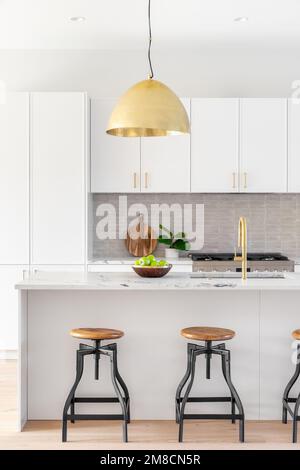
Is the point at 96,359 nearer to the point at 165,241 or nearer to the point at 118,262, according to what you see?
the point at 118,262

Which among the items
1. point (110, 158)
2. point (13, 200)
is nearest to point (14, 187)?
point (13, 200)

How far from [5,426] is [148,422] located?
0.86 metres

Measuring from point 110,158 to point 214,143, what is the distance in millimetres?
974

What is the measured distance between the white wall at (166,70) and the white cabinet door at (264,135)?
429 mm

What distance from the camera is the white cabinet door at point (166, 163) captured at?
5375mm

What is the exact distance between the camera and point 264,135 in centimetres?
536

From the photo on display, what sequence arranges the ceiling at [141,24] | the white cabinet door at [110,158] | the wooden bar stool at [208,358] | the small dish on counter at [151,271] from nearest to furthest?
the wooden bar stool at [208,358] < the small dish on counter at [151,271] < the ceiling at [141,24] < the white cabinet door at [110,158]

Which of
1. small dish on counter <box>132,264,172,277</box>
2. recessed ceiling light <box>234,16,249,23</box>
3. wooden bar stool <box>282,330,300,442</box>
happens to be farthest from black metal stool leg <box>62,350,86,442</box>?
recessed ceiling light <box>234,16,249,23</box>

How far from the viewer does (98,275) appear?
3.95m

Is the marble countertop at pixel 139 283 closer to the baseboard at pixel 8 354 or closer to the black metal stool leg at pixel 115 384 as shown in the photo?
the black metal stool leg at pixel 115 384

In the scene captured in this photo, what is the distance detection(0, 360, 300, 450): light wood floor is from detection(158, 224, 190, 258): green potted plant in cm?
222

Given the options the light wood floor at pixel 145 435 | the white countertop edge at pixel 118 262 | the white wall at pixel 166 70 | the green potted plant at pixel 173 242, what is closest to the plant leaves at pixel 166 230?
the green potted plant at pixel 173 242
